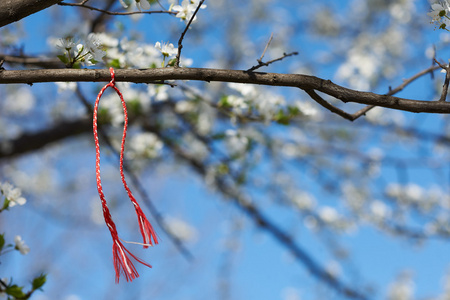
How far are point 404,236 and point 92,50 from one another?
2.88 metres

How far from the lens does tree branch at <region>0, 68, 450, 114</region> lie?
2.53 feet

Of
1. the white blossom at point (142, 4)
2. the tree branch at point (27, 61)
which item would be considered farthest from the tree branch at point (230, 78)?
the tree branch at point (27, 61)

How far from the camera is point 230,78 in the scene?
795 mm

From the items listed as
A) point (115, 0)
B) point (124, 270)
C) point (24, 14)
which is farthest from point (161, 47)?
point (115, 0)

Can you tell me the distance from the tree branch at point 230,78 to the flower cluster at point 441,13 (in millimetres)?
154

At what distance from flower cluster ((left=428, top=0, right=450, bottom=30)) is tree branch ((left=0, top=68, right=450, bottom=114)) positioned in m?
0.15

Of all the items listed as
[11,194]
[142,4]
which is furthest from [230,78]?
[11,194]

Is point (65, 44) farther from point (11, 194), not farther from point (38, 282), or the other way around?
point (38, 282)

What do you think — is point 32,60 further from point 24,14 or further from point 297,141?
point 297,141

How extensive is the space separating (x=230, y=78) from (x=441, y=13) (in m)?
0.41

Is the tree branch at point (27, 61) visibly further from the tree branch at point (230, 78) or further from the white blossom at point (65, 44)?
the tree branch at point (230, 78)

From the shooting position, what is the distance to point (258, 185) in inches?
125

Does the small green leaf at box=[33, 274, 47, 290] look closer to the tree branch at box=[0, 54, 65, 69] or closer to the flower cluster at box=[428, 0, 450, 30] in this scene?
the tree branch at box=[0, 54, 65, 69]

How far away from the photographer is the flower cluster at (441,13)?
31.5 inches
